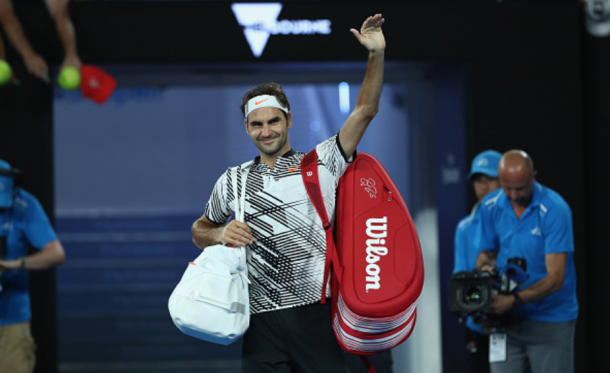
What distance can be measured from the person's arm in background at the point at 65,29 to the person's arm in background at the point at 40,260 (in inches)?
53.0

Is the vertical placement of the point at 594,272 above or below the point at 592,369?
above

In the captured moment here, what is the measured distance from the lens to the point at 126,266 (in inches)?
340

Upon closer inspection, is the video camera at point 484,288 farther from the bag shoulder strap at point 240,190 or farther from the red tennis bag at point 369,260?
the bag shoulder strap at point 240,190

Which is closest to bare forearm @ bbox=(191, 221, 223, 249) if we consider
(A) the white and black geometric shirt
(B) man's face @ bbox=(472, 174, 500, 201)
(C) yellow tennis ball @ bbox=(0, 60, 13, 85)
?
(A) the white and black geometric shirt

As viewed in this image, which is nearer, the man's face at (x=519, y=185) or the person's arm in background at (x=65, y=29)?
the man's face at (x=519, y=185)

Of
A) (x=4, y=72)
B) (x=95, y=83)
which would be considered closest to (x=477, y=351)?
(x=95, y=83)

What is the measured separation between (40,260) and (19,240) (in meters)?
0.19

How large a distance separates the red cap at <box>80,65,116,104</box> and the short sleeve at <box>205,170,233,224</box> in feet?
9.65

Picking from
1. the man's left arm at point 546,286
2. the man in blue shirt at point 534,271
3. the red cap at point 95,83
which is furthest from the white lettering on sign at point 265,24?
the man's left arm at point 546,286

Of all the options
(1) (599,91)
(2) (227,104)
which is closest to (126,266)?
(2) (227,104)

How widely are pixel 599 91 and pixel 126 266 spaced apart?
4.96 m

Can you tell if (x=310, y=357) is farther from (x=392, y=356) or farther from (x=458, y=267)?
(x=392, y=356)

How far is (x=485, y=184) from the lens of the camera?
538 centimetres

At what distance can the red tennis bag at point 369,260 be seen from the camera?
9.59 feet
